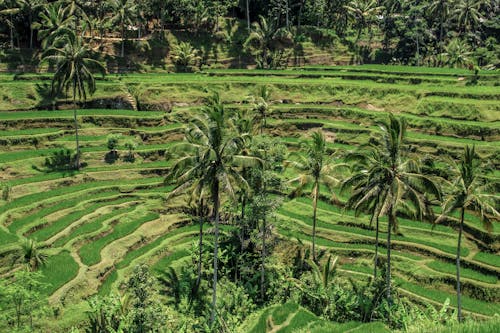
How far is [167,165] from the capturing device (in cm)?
4894

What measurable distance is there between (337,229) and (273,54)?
4845 cm

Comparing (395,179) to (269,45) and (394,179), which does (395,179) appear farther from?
(269,45)

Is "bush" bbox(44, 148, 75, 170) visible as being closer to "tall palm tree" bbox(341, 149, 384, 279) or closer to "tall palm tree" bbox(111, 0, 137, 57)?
"tall palm tree" bbox(111, 0, 137, 57)

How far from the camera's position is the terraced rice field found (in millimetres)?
33750

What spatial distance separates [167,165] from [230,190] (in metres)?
24.4

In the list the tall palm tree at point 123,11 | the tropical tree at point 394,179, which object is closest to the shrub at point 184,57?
the tall palm tree at point 123,11

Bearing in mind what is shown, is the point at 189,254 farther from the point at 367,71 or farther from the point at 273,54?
the point at 273,54

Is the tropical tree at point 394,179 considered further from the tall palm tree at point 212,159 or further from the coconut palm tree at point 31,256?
the coconut palm tree at point 31,256

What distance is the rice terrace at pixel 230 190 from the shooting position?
90.1ft

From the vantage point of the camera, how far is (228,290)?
34375 millimetres

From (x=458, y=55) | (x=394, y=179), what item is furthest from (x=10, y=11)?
Result: (x=458, y=55)

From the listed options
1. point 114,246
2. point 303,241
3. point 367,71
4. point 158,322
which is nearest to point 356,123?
point 367,71

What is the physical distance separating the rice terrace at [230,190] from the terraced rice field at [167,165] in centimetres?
19

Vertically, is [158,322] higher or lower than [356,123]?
lower
